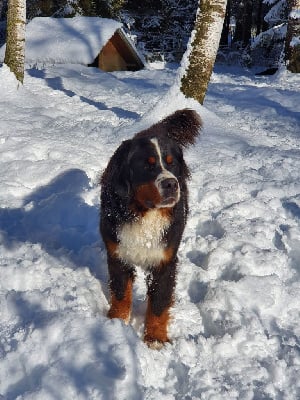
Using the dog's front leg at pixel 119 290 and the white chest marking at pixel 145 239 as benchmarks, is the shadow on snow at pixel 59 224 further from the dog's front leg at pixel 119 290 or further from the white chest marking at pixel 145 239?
the white chest marking at pixel 145 239

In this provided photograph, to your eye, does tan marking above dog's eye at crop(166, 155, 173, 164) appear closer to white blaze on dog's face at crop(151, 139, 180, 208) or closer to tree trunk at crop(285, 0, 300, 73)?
white blaze on dog's face at crop(151, 139, 180, 208)

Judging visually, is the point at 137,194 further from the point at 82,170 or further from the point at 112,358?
the point at 82,170

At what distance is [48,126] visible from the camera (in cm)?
777

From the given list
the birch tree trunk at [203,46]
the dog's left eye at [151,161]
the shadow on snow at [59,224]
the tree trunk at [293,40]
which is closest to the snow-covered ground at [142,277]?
the shadow on snow at [59,224]

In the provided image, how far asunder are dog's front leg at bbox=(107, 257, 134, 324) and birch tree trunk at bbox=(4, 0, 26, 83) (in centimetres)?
783

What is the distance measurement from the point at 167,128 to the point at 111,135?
3766 millimetres

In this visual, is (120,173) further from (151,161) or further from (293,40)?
(293,40)

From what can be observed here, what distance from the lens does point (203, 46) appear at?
25.7 feet

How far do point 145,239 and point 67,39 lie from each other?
1582 centimetres

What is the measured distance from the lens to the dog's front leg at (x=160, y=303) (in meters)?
3.24

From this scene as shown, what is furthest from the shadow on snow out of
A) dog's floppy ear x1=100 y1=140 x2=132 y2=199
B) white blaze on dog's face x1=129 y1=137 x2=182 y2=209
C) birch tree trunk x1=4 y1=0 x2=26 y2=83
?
birch tree trunk x1=4 y1=0 x2=26 y2=83

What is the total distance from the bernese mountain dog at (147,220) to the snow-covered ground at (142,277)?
0.74ft

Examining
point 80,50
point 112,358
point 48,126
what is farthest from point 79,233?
point 80,50

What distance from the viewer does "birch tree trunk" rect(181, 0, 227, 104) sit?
7.62 meters
